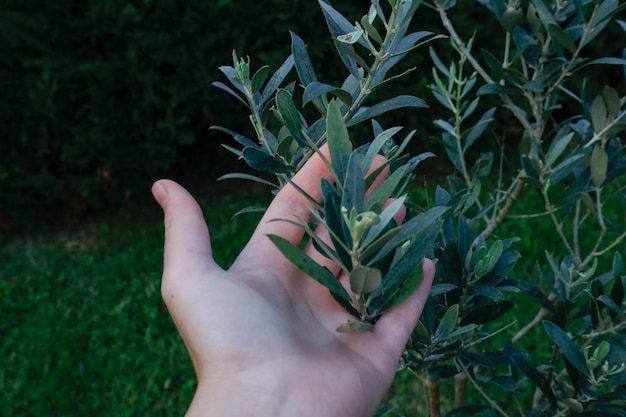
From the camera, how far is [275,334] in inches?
48.0

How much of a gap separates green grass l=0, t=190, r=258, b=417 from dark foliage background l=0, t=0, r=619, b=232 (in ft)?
1.39

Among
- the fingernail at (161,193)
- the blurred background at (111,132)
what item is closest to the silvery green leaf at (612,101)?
the fingernail at (161,193)

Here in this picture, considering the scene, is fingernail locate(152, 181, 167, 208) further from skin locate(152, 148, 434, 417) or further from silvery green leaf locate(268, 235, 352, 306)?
silvery green leaf locate(268, 235, 352, 306)

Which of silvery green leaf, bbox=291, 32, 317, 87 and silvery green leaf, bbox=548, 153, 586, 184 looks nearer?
silvery green leaf, bbox=291, 32, 317, 87

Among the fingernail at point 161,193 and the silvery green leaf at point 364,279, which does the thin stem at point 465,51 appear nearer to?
the fingernail at point 161,193

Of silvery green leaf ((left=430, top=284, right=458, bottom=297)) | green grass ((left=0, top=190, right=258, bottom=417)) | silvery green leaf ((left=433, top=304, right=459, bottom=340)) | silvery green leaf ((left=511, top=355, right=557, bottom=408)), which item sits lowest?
green grass ((left=0, top=190, right=258, bottom=417))

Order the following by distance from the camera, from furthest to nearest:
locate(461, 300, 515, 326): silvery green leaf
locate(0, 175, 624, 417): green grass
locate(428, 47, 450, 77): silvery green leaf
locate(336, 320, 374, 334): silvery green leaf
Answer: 1. locate(0, 175, 624, 417): green grass
2. locate(428, 47, 450, 77): silvery green leaf
3. locate(461, 300, 515, 326): silvery green leaf
4. locate(336, 320, 374, 334): silvery green leaf

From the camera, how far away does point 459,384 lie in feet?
6.64

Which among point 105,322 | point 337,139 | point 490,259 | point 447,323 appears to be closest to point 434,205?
point 490,259

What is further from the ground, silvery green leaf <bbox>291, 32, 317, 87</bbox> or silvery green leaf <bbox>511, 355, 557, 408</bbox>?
silvery green leaf <bbox>291, 32, 317, 87</bbox>

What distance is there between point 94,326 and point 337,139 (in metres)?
3.02

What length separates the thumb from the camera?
1308 mm

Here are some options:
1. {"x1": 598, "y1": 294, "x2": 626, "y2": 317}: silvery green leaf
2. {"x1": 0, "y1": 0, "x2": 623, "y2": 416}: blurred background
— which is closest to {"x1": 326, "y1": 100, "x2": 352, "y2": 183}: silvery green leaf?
{"x1": 598, "y1": 294, "x2": 626, "y2": 317}: silvery green leaf

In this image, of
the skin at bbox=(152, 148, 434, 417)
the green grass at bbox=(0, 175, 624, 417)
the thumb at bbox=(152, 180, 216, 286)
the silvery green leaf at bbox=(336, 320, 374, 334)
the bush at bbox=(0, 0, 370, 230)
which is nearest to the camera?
the silvery green leaf at bbox=(336, 320, 374, 334)
